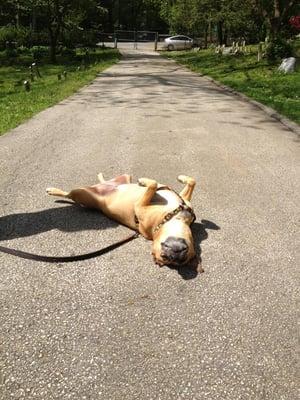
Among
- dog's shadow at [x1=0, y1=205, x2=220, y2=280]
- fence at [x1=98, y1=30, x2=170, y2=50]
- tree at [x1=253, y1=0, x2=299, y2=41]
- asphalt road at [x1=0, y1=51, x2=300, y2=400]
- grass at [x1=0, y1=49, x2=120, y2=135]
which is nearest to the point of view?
asphalt road at [x1=0, y1=51, x2=300, y2=400]

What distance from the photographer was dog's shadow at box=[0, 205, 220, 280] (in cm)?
521

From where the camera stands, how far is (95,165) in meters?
7.78

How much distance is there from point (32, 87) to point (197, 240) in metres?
15.7

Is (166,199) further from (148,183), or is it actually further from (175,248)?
(175,248)

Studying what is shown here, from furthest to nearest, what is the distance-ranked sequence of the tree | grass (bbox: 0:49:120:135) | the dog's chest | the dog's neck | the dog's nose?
the tree → grass (bbox: 0:49:120:135) → the dog's chest → the dog's neck → the dog's nose

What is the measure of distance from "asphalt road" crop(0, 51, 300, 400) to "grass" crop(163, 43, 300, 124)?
5.67 metres

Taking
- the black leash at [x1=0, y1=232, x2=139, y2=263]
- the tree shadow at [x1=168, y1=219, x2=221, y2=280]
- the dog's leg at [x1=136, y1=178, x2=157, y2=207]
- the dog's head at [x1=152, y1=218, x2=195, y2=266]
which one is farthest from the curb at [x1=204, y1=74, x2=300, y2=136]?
the black leash at [x1=0, y1=232, x2=139, y2=263]

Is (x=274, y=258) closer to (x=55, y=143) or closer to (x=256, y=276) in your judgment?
(x=256, y=276)

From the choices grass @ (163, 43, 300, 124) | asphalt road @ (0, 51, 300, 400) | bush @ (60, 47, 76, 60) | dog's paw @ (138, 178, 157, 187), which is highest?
bush @ (60, 47, 76, 60)

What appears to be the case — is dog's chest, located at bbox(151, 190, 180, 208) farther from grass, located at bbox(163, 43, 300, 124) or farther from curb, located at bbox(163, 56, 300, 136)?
grass, located at bbox(163, 43, 300, 124)

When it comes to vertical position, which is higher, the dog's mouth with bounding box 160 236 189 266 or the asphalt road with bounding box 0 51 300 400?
the dog's mouth with bounding box 160 236 189 266

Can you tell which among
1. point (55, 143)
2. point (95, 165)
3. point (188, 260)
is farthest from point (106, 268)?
point (55, 143)

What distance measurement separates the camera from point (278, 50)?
2198cm

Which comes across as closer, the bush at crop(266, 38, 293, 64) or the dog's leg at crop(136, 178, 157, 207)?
the dog's leg at crop(136, 178, 157, 207)
